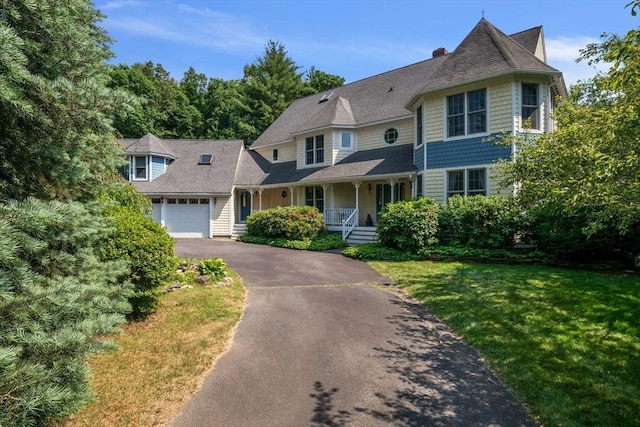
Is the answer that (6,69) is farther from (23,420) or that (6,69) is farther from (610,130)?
(610,130)

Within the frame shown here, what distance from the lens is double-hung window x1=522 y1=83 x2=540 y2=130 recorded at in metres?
13.1

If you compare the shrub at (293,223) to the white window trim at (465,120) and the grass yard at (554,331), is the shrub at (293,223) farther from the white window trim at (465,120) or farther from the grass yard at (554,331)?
the grass yard at (554,331)

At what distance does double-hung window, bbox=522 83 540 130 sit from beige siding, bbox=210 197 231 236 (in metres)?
16.6

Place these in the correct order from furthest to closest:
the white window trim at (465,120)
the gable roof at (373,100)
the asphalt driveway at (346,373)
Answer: the gable roof at (373,100) < the white window trim at (465,120) < the asphalt driveway at (346,373)

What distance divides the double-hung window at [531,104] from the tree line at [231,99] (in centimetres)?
2994

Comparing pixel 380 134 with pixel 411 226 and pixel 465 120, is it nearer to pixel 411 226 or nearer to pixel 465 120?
pixel 465 120

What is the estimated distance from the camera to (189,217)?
73.1 feet

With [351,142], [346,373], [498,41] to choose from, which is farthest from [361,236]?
[346,373]

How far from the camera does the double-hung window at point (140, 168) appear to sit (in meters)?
22.7

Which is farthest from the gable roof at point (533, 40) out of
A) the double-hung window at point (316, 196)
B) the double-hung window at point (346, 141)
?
the double-hung window at point (316, 196)

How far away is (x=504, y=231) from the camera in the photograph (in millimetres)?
11406

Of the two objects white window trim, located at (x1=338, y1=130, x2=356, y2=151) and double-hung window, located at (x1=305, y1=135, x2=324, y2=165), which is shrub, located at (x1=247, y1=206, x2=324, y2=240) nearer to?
double-hung window, located at (x1=305, y1=135, x2=324, y2=165)

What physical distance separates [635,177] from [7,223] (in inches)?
245

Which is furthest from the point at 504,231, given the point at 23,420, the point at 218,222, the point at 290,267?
the point at 218,222
